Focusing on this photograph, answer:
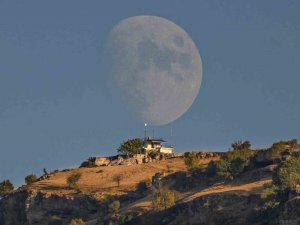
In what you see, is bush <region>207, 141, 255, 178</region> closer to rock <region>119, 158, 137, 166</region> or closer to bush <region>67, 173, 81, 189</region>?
bush <region>67, 173, 81, 189</region>

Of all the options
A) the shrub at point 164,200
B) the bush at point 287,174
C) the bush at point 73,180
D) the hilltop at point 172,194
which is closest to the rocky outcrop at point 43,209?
the hilltop at point 172,194

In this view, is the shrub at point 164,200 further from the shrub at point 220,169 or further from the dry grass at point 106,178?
the dry grass at point 106,178

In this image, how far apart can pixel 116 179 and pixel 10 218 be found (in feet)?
62.1

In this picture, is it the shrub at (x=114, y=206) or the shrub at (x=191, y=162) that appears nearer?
the shrub at (x=114, y=206)

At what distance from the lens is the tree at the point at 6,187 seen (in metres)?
192

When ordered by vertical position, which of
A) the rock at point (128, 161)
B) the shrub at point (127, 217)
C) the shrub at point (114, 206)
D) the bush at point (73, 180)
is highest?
the rock at point (128, 161)

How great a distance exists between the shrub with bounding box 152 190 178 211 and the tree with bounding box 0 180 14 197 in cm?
4803

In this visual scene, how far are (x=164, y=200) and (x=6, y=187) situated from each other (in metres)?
55.1

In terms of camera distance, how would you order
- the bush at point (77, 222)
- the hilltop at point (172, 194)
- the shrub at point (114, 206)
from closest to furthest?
the hilltop at point (172, 194), the bush at point (77, 222), the shrub at point (114, 206)

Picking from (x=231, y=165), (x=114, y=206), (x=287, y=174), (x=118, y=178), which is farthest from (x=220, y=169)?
(x=118, y=178)

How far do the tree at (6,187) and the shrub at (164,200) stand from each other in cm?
4803

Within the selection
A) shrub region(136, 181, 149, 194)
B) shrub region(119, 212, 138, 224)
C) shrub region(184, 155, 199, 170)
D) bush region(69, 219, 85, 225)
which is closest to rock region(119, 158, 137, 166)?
shrub region(184, 155, 199, 170)

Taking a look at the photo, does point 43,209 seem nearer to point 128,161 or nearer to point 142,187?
point 142,187

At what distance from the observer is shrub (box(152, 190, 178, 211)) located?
146250 millimetres
